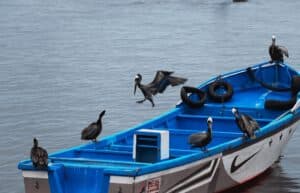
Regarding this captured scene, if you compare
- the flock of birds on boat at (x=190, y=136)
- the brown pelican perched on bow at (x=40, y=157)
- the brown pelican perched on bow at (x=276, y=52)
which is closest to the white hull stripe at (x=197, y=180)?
the flock of birds on boat at (x=190, y=136)

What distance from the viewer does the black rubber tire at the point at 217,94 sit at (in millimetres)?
21125

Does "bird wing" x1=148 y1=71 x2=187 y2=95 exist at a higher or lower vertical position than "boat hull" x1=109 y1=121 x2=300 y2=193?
higher

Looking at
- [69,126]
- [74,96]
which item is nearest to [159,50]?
[74,96]

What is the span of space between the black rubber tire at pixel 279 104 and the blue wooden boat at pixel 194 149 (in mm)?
24

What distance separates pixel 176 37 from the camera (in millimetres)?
47125

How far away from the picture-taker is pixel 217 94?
69.8 feet

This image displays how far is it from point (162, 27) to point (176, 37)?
5.30 m

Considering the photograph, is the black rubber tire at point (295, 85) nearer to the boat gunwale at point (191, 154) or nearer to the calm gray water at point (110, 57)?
the boat gunwale at point (191, 154)

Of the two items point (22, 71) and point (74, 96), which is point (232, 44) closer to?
point (22, 71)

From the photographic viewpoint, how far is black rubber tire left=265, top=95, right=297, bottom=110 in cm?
1984

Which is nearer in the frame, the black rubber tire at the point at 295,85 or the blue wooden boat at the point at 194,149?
the blue wooden boat at the point at 194,149

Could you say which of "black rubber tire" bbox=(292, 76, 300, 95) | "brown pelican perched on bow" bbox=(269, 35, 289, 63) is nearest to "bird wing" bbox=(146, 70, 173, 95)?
"black rubber tire" bbox=(292, 76, 300, 95)

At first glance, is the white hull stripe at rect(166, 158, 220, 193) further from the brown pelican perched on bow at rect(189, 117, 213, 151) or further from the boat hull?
the brown pelican perched on bow at rect(189, 117, 213, 151)

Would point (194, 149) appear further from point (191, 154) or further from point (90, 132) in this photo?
point (90, 132)
